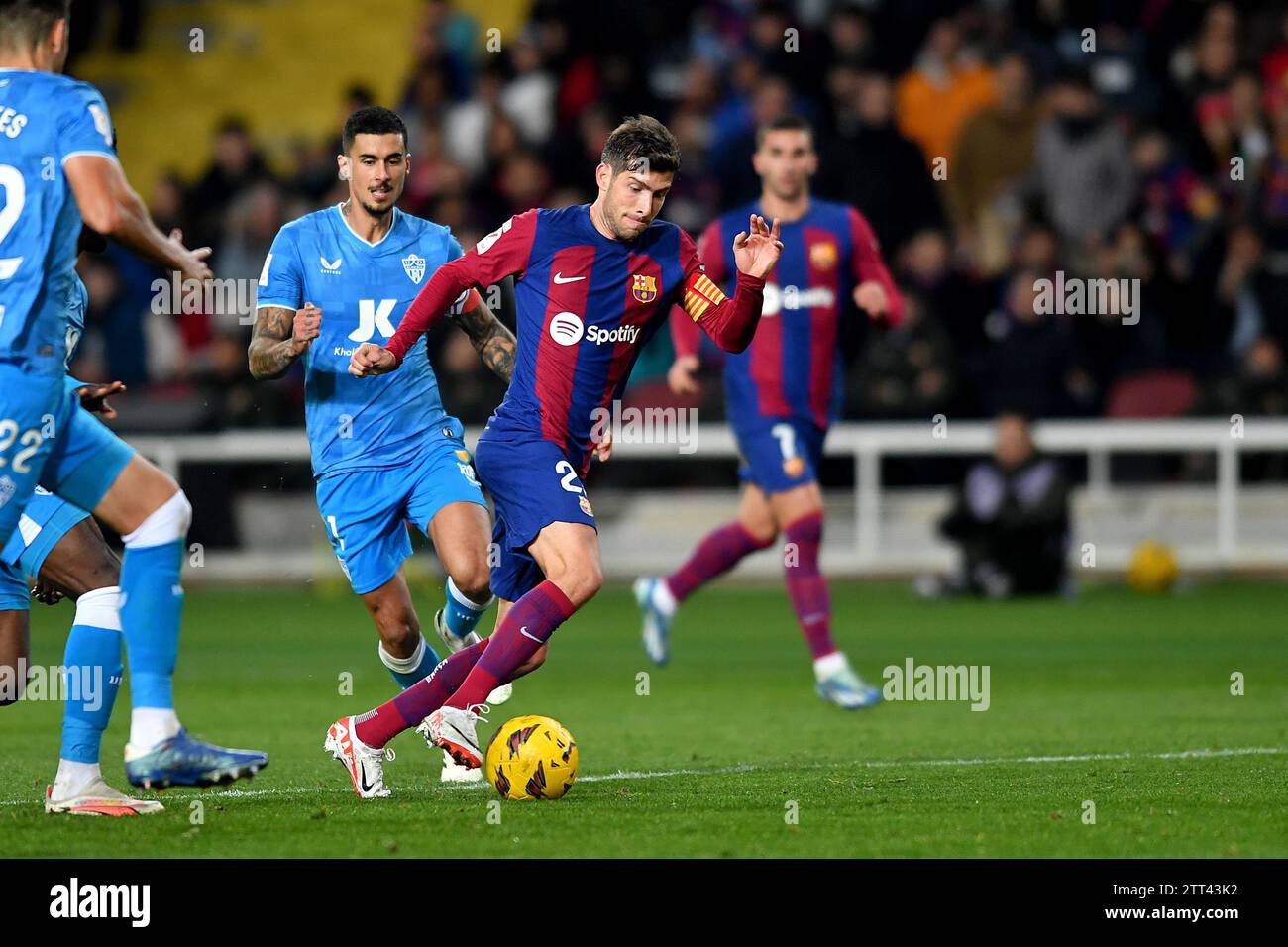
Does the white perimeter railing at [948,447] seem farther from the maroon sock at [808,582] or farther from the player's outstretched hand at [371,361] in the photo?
the player's outstretched hand at [371,361]

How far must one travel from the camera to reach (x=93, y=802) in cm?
673

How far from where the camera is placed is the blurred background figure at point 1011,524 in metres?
15.1

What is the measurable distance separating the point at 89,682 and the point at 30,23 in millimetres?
2179

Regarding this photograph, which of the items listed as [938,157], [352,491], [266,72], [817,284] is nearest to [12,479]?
[352,491]

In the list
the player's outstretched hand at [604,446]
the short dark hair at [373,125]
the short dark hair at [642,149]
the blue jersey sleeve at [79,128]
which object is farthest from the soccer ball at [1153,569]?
the blue jersey sleeve at [79,128]

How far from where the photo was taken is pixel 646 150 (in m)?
7.07

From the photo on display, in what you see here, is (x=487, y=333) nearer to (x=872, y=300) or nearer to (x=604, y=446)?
(x=604, y=446)

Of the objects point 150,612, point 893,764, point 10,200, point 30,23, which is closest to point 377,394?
point 150,612

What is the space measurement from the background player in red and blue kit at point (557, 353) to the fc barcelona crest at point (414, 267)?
63 centimetres

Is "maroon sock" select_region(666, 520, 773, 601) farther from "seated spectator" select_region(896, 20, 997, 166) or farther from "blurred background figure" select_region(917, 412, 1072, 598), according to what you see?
"seated spectator" select_region(896, 20, 997, 166)

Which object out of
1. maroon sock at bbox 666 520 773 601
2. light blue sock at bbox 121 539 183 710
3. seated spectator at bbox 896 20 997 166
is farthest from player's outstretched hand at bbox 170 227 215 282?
seated spectator at bbox 896 20 997 166
